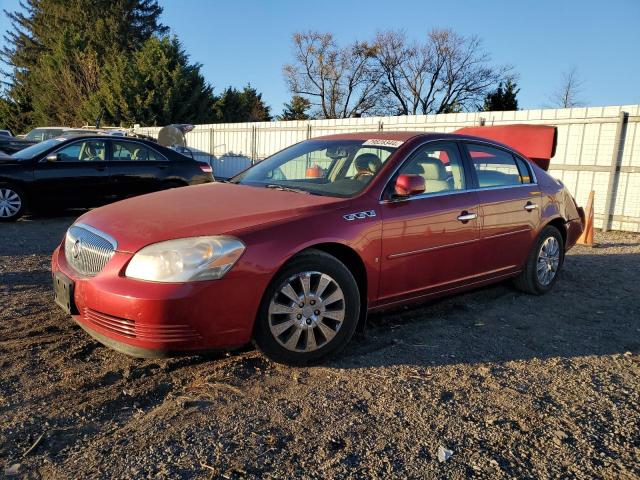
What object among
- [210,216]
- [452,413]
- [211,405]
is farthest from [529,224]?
[211,405]

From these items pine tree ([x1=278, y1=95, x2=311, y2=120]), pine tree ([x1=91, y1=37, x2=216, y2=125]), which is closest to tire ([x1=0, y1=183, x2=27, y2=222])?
pine tree ([x1=91, y1=37, x2=216, y2=125])

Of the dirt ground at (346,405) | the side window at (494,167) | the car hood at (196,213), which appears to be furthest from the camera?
the side window at (494,167)

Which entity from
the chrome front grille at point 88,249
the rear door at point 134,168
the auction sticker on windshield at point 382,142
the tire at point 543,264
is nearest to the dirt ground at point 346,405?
the chrome front grille at point 88,249

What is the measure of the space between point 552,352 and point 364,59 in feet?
170

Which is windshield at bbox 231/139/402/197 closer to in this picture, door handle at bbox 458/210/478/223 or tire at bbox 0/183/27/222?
door handle at bbox 458/210/478/223

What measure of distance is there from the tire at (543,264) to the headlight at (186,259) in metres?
3.27

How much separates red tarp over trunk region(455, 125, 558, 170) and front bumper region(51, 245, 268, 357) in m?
6.06

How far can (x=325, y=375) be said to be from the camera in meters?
3.28

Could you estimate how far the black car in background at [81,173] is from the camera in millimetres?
8414

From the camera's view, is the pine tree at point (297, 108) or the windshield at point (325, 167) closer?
the windshield at point (325, 167)

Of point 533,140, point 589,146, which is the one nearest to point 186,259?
point 533,140

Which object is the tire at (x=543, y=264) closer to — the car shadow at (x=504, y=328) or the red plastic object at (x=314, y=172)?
the car shadow at (x=504, y=328)

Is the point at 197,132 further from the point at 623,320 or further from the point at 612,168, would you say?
the point at 623,320

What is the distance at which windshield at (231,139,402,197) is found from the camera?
3943 mm
